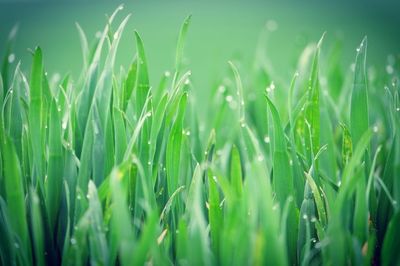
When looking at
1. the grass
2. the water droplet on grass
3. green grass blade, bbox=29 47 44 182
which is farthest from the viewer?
the water droplet on grass

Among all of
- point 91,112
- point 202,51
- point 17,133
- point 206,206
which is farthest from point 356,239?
point 202,51

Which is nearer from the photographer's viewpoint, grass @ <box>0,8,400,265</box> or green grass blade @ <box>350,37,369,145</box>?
grass @ <box>0,8,400,265</box>

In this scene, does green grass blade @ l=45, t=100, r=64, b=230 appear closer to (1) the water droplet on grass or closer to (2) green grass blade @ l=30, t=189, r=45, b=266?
(2) green grass blade @ l=30, t=189, r=45, b=266

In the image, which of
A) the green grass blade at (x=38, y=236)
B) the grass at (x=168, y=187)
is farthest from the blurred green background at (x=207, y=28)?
the green grass blade at (x=38, y=236)

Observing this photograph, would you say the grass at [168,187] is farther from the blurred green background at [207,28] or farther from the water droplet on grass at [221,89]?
the blurred green background at [207,28]

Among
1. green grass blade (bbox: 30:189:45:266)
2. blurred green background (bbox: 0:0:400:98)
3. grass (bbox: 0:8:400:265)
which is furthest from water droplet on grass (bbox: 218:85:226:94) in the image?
blurred green background (bbox: 0:0:400:98)

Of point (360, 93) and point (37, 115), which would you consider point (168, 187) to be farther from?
point (360, 93)

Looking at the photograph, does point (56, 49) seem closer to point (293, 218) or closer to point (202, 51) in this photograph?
point (202, 51)
